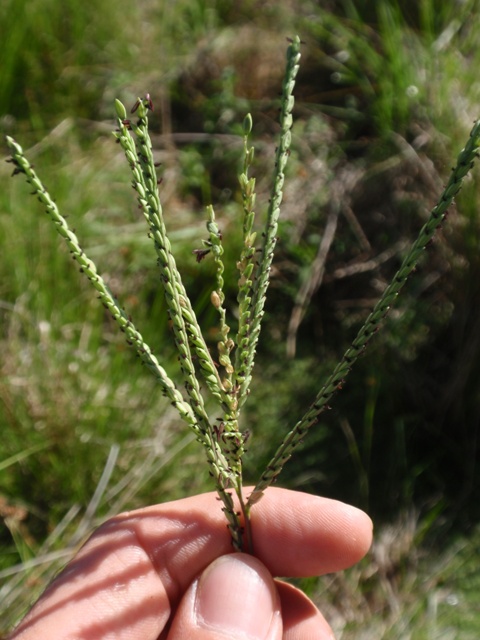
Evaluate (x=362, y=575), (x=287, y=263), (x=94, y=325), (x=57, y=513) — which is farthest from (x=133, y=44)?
(x=362, y=575)

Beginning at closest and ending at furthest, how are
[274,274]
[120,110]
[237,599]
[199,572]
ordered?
[120,110] < [237,599] < [199,572] < [274,274]

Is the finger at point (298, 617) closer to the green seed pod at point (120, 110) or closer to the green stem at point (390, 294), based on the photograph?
the green stem at point (390, 294)

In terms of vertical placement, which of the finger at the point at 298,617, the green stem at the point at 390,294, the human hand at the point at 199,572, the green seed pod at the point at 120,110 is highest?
the green seed pod at the point at 120,110

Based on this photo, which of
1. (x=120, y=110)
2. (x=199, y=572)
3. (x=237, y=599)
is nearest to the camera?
(x=120, y=110)

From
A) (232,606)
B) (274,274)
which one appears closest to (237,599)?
(232,606)

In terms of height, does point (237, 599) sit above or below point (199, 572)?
above

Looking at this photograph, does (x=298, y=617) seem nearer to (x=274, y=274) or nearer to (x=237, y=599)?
(x=237, y=599)

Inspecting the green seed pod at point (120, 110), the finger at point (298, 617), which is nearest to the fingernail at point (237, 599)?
the finger at point (298, 617)
